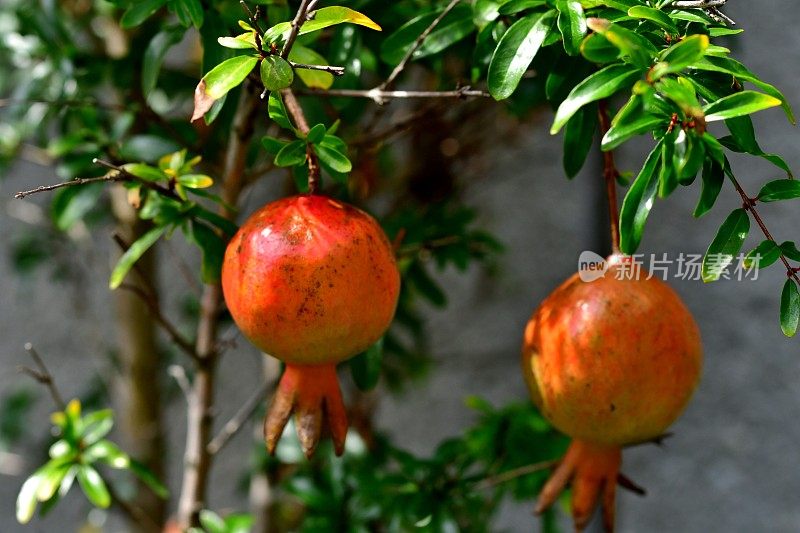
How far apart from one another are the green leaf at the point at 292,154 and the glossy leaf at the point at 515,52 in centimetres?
14

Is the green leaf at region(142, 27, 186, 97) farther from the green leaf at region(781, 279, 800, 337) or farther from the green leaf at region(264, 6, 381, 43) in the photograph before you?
the green leaf at region(781, 279, 800, 337)

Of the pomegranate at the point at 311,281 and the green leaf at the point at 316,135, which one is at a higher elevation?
the green leaf at the point at 316,135

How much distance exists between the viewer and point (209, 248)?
0.73m

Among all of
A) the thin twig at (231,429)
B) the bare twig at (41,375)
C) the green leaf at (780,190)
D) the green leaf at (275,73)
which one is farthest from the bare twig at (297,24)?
the thin twig at (231,429)

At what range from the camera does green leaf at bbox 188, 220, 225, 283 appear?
0.73 m

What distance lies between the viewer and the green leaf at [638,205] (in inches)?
22.3

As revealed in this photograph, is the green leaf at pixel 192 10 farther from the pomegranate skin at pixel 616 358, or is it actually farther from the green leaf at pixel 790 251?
the green leaf at pixel 790 251

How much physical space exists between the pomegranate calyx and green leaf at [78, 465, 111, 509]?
11.2 inches

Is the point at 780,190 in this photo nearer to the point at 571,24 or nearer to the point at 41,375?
the point at 571,24

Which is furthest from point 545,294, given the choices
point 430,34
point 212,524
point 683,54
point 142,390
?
point 683,54

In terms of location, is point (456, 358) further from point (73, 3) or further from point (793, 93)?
point (73, 3)

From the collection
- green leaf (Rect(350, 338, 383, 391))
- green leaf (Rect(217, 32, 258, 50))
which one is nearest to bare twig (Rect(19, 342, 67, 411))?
green leaf (Rect(350, 338, 383, 391))

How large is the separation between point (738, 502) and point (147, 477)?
3.85 feet

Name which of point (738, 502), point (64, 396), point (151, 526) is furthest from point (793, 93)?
point (64, 396)
